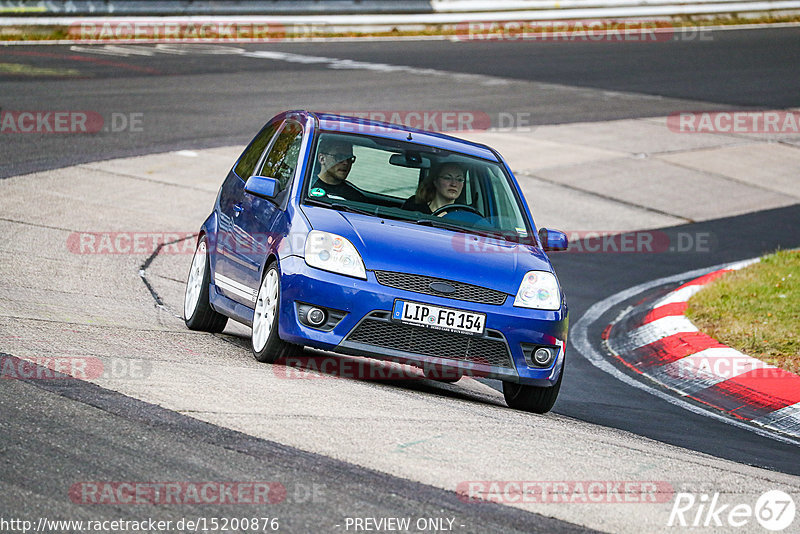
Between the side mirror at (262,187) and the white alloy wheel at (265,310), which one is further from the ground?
the side mirror at (262,187)

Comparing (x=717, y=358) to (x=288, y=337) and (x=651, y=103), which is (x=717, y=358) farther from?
(x=651, y=103)

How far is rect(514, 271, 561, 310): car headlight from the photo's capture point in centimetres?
722

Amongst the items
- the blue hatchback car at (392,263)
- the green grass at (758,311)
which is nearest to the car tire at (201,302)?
the blue hatchback car at (392,263)

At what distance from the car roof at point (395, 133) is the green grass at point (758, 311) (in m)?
2.82

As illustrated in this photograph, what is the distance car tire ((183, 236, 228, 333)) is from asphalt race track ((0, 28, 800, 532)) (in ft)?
0.58

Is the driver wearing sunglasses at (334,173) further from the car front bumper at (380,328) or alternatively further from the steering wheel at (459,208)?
the car front bumper at (380,328)

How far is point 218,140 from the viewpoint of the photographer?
1764 cm

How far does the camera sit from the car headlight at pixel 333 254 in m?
7.00

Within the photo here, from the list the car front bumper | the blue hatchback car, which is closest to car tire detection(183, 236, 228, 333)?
the blue hatchback car

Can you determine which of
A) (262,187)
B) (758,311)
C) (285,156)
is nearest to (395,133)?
(285,156)

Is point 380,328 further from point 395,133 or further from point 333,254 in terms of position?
point 395,133

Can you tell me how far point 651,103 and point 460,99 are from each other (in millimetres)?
4276

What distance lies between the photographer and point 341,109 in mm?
20484

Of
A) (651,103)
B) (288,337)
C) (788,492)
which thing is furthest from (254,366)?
(651,103)
